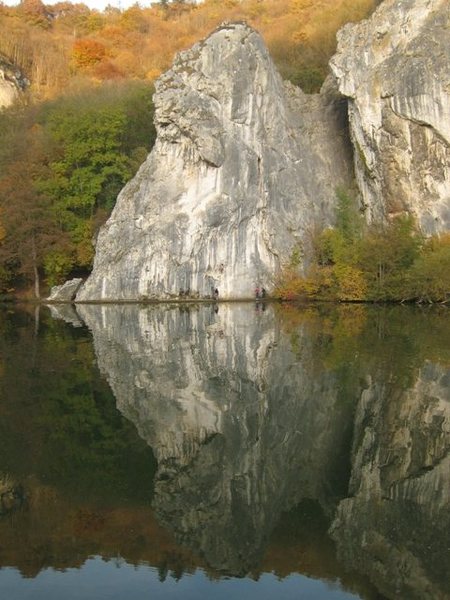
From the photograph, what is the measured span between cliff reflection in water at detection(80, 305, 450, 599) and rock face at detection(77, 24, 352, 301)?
81.8 feet

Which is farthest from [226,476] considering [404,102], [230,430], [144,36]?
[144,36]

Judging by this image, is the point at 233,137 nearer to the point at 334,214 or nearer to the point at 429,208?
the point at 334,214

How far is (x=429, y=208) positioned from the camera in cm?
4916

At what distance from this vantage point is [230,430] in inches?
496

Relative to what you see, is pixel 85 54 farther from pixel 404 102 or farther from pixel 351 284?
pixel 351 284

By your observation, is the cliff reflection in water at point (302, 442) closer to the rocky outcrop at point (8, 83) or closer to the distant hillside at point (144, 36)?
the distant hillside at point (144, 36)

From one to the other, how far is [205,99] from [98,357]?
3312cm

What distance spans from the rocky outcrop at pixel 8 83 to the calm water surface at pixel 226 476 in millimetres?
65661

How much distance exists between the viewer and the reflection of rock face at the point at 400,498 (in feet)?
25.3

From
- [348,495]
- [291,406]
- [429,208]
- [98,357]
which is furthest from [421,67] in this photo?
[348,495]

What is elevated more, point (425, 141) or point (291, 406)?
point (425, 141)

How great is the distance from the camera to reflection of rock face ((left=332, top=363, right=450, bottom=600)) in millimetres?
7727

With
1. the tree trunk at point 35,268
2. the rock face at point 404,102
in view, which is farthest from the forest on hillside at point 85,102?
the rock face at point 404,102

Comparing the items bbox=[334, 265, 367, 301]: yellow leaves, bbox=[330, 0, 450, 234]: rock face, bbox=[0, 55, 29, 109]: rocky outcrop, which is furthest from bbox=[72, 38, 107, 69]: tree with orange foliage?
bbox=[334, 265, 367, 301]: yellow leaves
